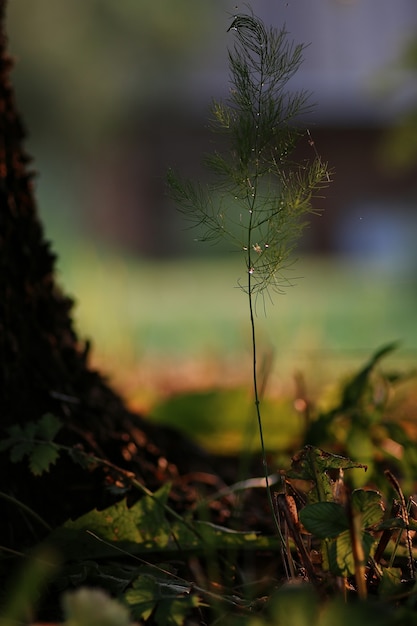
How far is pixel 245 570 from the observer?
103 centimetres

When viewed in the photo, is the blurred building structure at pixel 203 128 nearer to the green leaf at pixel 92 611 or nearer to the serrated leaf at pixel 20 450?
the serrated leaf at pixel 20 450

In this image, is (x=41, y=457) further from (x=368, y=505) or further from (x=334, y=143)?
(x=334, y=143)

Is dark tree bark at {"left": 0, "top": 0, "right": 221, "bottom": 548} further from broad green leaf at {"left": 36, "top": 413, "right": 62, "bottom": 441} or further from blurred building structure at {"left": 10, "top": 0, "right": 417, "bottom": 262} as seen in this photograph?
blurred building structure at {"left": 10, "top": 0, "right": 417, "bottom": 262}

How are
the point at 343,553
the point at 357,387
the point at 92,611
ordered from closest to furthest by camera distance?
the point at 92,611
the point at 343,553
the point at 357,387

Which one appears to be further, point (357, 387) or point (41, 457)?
point (357, 387)

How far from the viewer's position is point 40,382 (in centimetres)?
117

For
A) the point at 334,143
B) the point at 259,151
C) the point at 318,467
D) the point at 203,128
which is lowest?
the point at 318,467

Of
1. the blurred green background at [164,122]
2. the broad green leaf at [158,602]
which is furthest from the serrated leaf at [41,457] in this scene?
the blurred green background at [164,122]

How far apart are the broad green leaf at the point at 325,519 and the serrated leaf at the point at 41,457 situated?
36cm

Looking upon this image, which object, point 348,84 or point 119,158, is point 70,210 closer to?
point 119,158

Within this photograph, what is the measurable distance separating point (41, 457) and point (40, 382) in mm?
221

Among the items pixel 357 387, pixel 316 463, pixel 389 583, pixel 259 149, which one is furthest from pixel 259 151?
pixel 357 387

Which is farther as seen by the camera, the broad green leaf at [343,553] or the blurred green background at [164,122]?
the blurred green background at [164,122]

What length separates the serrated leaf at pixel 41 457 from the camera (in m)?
0.95
